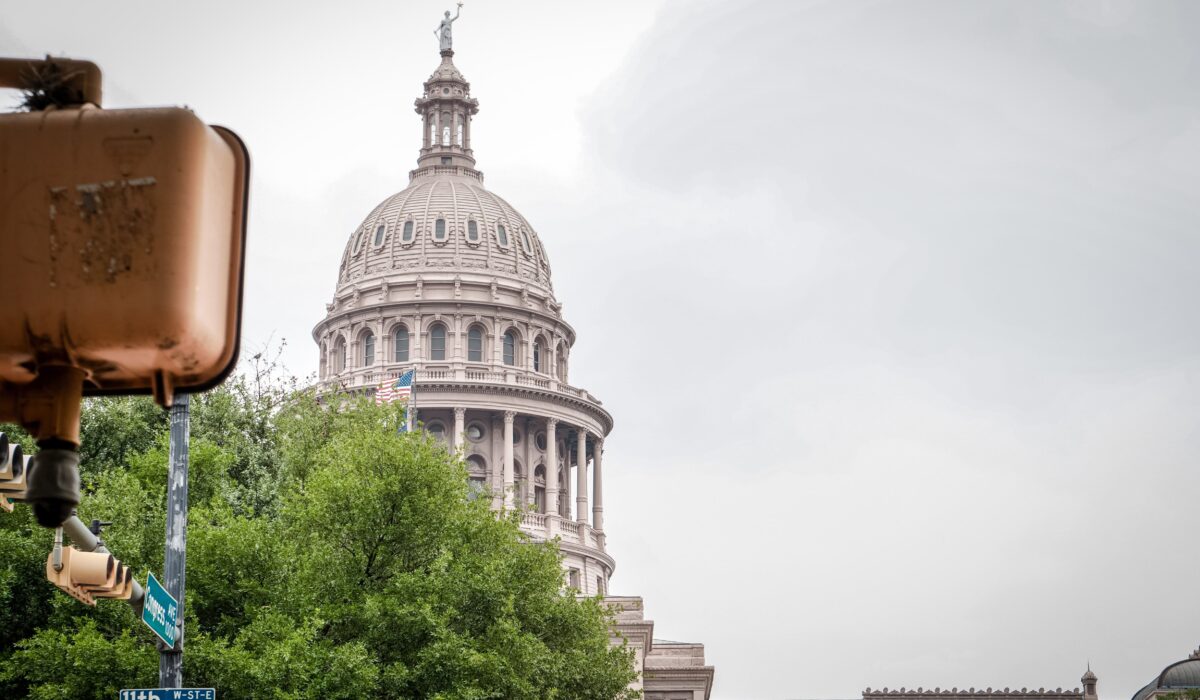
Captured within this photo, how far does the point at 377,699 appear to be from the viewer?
35.6 m

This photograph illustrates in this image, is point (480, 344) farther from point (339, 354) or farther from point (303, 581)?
point (303, 581)

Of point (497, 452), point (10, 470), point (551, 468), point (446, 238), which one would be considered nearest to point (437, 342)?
point (446, 238)

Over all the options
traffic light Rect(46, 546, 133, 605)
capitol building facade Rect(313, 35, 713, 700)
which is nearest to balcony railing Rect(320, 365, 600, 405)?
capitol building facade Rect(313, 35, 713, 700)

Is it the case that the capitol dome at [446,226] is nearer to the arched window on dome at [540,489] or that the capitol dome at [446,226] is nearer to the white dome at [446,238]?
the white dome at [446,238]

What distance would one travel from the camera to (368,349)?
12638 centimetres

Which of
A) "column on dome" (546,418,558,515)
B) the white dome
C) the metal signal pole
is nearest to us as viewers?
the metal signal pole

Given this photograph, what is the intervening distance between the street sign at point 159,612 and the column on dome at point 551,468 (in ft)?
330

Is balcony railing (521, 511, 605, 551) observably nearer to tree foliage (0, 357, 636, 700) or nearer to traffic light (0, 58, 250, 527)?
tree foliage (0, 357, 636, 700)

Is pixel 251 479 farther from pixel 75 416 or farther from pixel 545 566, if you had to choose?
pixel 75 416

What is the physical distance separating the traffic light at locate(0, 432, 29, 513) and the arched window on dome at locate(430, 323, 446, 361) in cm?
11131

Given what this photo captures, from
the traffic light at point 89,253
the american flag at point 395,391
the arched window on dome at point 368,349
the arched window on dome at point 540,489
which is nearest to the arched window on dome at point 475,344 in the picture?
the arched window on dome at point 368,349

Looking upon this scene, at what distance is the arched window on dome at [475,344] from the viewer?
12550 centimetres

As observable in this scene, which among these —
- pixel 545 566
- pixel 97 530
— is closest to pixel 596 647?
pixel 545 566

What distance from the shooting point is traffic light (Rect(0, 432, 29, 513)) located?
7847 millimetres
